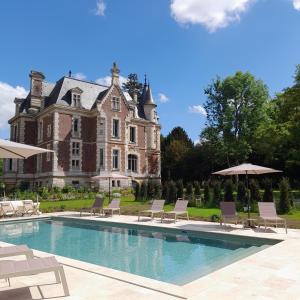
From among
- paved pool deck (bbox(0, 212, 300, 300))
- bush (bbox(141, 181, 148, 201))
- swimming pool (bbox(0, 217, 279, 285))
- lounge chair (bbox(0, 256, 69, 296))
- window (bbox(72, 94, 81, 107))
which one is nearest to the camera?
lounge chair (bbox(0, 256, 69, 296))

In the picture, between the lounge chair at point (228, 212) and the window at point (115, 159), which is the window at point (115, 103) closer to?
the window at point (115, 159)

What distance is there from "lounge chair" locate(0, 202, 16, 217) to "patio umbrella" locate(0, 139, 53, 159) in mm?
10598

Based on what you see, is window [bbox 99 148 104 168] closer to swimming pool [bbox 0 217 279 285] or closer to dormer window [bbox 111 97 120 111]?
dormer window [bbox 111 97 120 111]

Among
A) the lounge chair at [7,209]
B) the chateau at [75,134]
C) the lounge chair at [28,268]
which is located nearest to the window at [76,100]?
the chateau at [75,134]

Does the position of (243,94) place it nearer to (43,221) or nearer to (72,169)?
(72,169)

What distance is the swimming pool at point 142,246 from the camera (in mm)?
7992

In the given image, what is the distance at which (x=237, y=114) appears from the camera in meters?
40.2

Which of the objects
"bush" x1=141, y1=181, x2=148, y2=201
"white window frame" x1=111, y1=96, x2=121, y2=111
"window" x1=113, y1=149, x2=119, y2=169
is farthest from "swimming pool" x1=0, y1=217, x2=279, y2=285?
"white window frame" x1=111, y1=96, x2=121, y2=111

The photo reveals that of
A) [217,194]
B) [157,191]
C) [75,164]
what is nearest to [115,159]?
[75,164]

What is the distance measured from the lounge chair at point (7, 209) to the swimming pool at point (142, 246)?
7.84 feet

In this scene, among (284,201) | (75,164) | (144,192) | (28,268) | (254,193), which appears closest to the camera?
(28,268)

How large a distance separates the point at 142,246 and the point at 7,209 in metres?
9.90

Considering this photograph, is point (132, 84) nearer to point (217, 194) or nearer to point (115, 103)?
point (115, 103)

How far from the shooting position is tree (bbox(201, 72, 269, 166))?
39.2m
